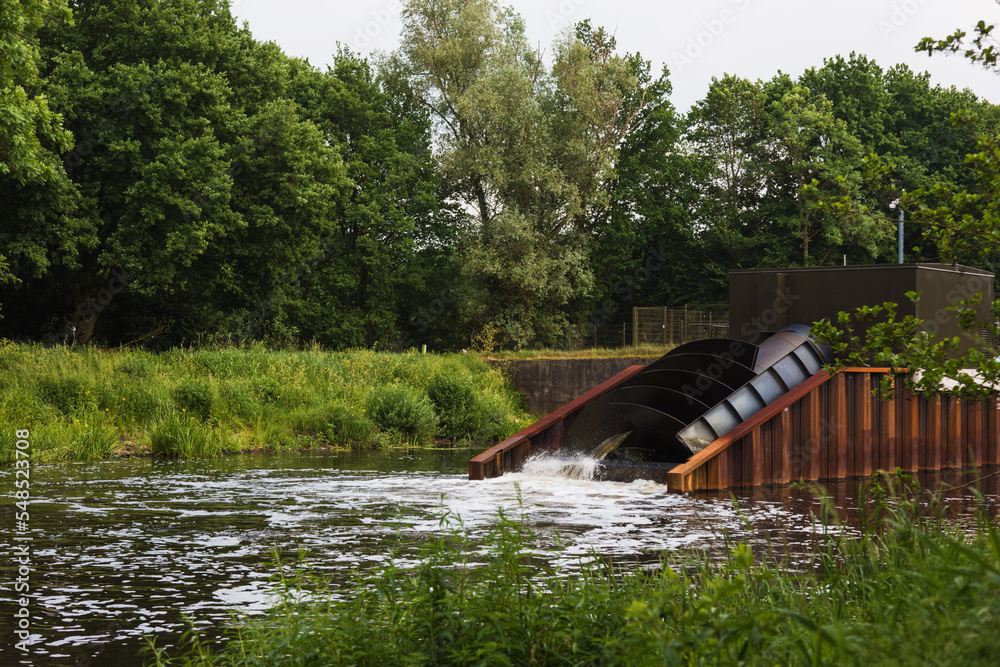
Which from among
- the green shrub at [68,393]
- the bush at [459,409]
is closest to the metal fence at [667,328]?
the bush at [459,409]

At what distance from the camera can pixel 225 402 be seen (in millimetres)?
22469

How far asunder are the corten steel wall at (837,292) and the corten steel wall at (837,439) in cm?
209

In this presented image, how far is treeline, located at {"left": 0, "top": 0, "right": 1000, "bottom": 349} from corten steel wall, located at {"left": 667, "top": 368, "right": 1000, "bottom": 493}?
15.6m

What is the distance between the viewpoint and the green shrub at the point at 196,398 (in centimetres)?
2178

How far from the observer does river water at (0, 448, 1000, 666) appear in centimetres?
741

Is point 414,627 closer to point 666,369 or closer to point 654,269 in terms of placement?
point 666,369

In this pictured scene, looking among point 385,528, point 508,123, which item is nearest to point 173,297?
point 508,123

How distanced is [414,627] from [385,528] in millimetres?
6343

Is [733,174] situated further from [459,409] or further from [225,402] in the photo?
[225,402]

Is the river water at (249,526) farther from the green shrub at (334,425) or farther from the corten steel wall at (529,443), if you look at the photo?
the green shrub at (334,425)

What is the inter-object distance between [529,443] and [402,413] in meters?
6.74

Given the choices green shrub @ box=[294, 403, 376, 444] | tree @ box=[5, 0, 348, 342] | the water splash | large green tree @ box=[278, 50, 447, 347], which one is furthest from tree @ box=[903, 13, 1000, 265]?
large green tree @ box=[278, 50, 447, 347]

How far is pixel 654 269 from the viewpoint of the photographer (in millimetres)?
51781

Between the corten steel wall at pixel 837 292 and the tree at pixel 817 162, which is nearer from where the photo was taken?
the corten steel wall at pixel 837 292
